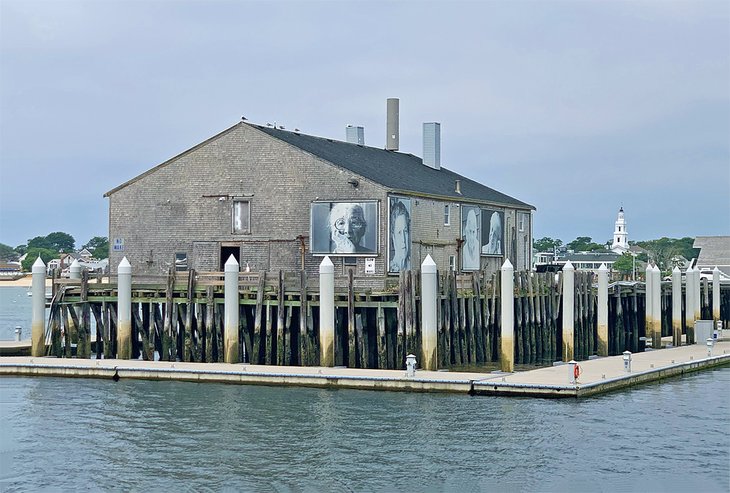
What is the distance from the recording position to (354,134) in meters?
61.2

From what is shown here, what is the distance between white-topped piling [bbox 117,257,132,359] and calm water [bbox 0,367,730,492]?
437cm

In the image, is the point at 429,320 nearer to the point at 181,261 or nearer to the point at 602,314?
the point at 602,314

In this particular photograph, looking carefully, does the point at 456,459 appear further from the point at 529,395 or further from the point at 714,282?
the point at 714,282

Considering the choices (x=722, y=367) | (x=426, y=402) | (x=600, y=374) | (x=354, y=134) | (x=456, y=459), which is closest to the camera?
(x=456, y=459)

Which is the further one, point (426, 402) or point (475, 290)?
point (475, 290)

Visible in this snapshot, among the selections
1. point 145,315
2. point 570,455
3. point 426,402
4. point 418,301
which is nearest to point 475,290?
point 418,301

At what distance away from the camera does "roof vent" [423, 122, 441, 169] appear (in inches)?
2539

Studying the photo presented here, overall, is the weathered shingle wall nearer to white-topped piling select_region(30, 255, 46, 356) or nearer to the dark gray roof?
the dark gray roof

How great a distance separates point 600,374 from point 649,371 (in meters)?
2.57

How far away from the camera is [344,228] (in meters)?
46.8

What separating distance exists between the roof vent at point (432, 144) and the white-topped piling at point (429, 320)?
2540 cm

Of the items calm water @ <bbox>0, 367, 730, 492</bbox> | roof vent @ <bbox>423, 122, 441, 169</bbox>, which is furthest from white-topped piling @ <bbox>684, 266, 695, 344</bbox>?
calm water @ <bbox>0, 367, 730, 492</bbox>

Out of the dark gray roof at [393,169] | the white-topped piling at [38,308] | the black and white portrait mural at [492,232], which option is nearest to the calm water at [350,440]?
the white-topped piling at [38,308]

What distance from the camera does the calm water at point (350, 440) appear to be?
26484 millimetres
